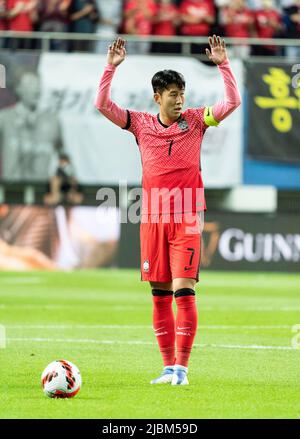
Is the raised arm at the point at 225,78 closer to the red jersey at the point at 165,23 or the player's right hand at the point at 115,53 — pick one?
the player's right hand at the point at 115,53

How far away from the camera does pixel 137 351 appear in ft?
39.0

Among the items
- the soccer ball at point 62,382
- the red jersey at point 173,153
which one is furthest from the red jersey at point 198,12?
the soccer ball at point 62,382

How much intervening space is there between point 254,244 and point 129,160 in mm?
3418

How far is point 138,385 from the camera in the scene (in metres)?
9.40

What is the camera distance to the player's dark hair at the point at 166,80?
9586 millimetres

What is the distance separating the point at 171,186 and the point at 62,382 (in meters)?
1.96

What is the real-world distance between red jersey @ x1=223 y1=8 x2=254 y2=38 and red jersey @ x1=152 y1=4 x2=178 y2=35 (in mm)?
1168

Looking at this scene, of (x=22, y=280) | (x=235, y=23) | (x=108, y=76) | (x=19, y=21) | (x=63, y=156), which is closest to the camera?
(x=108, y=76)

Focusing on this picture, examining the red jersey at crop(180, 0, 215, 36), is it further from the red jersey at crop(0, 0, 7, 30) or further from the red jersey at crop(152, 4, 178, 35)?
the red jersey at crop(0, 0, 7, 30)

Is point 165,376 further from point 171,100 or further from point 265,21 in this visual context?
point 265,21

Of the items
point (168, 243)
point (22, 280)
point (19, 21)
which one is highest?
point (19, 21)

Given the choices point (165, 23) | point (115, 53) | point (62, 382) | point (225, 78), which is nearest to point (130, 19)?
point (165, 23)

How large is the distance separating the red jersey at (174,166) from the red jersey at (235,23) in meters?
17.8
